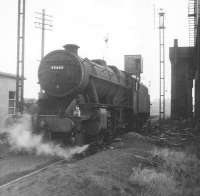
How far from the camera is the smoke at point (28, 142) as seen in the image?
32.9ft

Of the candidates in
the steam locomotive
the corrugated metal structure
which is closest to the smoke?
the steam locomotive

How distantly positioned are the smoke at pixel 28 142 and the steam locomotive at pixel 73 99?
0.31m

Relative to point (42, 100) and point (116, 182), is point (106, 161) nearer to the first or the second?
point (116, 182)

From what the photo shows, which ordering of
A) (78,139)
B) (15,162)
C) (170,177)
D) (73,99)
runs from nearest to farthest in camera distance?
(170,177)
(15,162)
(78,139)
(73,99)

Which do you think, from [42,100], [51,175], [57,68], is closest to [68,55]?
[57,68]

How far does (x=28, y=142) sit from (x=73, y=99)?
204cm

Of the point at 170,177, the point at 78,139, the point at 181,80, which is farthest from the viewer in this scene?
the point at 181,80

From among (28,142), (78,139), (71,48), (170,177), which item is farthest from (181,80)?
(170,177)

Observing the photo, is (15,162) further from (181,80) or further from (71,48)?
(181,80)

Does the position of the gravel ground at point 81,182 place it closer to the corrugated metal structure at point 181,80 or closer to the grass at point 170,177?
the grass at point 170,177

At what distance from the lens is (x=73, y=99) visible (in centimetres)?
1086

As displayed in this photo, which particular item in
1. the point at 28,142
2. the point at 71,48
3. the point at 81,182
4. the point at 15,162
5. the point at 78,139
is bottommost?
the point at 15,162

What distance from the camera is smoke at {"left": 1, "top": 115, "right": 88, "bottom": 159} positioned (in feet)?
32.9

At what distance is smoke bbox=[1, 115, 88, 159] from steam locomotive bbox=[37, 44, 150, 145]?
31 centimetres
